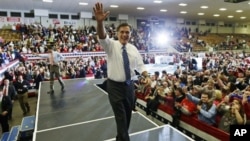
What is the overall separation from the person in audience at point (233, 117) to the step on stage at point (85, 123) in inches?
44.3

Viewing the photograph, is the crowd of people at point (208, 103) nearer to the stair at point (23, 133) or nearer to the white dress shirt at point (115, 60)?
the white dress shirt at point (115, 60)

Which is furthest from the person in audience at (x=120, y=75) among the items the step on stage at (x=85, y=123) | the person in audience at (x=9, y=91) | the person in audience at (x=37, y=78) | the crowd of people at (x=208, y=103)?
the person in audience at (x=37, y=78)

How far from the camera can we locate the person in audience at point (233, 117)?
10.8 feet

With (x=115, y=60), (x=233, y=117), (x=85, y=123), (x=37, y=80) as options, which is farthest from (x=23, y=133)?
(x=37, y=80)

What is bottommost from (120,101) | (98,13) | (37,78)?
(37,78)

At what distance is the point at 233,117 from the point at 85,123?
2.26m

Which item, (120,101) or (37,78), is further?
(37,78)

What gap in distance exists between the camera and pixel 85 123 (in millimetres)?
3191

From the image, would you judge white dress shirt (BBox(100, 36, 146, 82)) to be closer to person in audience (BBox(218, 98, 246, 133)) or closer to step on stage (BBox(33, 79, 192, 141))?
step on stage (BBox(33, 79, 192, 141))

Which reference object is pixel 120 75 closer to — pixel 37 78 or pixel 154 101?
pixel 154 101

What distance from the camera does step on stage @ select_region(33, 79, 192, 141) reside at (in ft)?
8.72

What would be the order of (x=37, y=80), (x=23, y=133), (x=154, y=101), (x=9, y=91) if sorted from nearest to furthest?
1. (x=23, y=133)
2. (x=154, y=101)
3. (x=9, y=91)
4. (x=37, y=80)

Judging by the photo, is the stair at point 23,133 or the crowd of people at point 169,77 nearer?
the crowd of people at point 169,77

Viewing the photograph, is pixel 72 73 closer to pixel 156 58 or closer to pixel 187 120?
pixel 156 58
